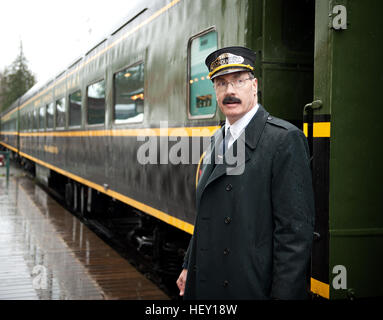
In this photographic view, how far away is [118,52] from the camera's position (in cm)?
739

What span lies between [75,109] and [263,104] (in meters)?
7.54

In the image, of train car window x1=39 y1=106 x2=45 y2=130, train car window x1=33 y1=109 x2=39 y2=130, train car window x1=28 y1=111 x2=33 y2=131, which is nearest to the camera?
train car window x1=39 y1=106 x2=45 y2=130

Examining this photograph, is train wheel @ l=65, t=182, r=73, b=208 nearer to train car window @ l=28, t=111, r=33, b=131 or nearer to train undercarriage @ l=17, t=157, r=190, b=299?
train undercarriage @ l=17, t=157, r=190, b=299

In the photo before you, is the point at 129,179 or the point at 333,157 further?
the point at 129,179

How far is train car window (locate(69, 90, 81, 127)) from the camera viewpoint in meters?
10.4

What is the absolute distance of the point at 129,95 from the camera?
6988 millimetres

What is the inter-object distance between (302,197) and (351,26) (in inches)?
54.4

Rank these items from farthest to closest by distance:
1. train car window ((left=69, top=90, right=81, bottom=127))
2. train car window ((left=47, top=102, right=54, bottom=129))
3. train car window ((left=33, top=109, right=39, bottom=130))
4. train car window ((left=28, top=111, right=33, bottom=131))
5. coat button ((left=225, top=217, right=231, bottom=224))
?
train car window ((left=28, top=111, right=33, bottom=131))
train car window ((left=33, top=109, right=39, bottom=130))
train car window ((left=47, top=102, right=54, bottom=129))
train car window ((left=69, top=90, right=81, bottom=127))
coat button ((left=225, top=217, right=231, bottom=224))

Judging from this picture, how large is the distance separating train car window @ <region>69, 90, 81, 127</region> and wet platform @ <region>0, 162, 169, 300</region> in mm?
1860

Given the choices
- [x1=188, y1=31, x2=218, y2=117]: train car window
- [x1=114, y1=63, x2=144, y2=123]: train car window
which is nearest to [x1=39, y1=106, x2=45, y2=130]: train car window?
[x1=114, y1=63, x2=144, y2=123]: train car window

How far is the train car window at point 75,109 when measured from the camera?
10367mm

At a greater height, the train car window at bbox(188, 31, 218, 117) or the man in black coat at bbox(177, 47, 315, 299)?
the train car window at bbox(188, 31, 218, 117)
